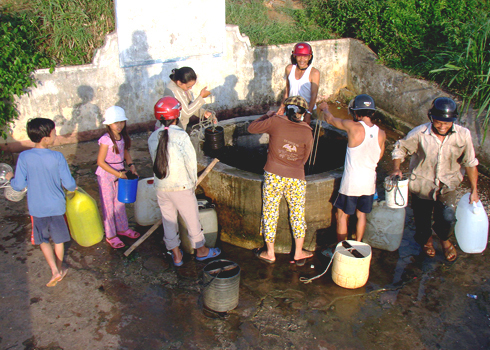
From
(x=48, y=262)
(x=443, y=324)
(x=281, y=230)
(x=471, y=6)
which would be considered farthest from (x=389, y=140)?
(x=48, y=262)

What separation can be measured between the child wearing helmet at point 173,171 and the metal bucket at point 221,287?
656 mm

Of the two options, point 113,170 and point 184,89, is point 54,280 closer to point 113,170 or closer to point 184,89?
point 113,170

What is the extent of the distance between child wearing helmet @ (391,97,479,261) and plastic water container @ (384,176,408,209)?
0.10 m

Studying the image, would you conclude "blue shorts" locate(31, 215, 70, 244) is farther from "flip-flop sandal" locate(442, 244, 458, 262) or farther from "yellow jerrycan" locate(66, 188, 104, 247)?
"flip-flop sandal" locate(442, 244, 458, 262)

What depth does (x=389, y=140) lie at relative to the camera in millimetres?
8133

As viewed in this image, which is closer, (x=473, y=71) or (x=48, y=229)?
(x=48, y=229)

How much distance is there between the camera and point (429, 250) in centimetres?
482

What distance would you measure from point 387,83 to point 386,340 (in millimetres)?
6466

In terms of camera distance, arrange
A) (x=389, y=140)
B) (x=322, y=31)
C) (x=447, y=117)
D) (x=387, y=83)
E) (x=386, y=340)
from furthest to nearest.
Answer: (x=322, y=31) < (x=387, y=83) < (x=389, y=140) < (x=447, y=117) < (x=386, y=340)

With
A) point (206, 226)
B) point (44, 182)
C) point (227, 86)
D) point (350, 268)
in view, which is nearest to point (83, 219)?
point (44, 182)

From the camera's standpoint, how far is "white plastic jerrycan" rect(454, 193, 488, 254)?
4.43m

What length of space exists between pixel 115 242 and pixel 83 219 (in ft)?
1.58

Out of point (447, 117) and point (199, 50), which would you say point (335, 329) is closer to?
point (447, 117)

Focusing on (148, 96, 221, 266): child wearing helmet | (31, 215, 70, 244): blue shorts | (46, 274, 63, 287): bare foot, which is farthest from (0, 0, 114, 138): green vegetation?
(148, 96, 221, 266): child wearing helmet
